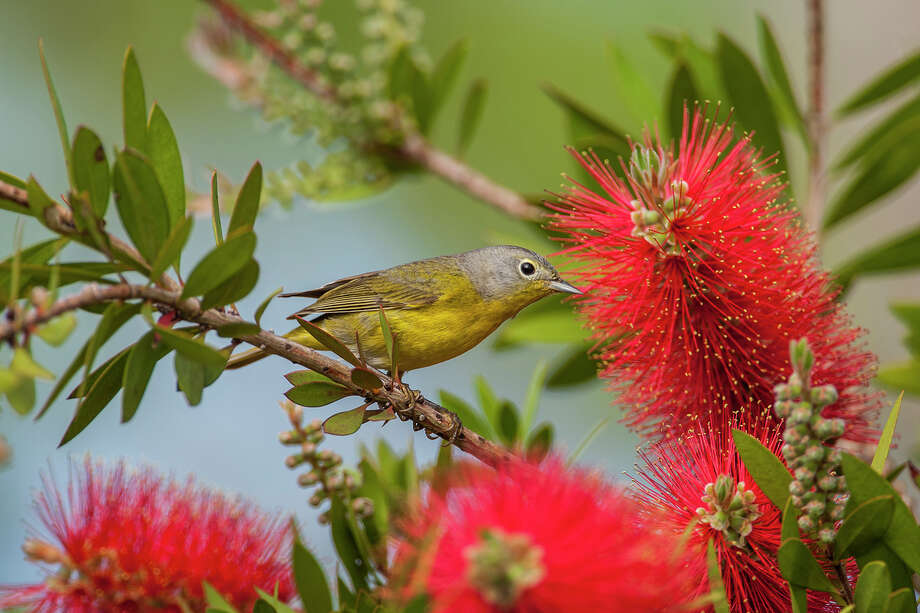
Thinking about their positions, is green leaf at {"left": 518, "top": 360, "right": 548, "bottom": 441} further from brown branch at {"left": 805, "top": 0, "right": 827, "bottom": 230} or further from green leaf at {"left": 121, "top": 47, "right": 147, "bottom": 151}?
green leaf at {"left": 121, "top": 47, "right": 147, "bottom": 151}

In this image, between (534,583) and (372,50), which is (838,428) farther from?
(372,50)

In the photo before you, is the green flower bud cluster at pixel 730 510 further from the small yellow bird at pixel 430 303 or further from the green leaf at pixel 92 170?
the small yellow bird at pixel 430 303

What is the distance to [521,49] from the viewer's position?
826 cm

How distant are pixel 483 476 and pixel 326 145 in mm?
2419

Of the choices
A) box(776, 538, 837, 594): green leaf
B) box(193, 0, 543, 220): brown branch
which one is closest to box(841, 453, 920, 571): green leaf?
box(776, 538, 837, 594): green leaf

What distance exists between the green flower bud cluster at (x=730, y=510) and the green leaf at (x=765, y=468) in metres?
0.10

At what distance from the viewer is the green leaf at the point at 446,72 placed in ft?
11.4

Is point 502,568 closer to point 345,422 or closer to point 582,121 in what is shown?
point 345,422

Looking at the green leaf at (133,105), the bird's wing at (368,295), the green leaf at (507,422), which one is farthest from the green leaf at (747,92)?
the green leaf at (133,105)

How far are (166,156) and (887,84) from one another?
7.86 ft

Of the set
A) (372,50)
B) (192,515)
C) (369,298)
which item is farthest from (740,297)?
(372,50)

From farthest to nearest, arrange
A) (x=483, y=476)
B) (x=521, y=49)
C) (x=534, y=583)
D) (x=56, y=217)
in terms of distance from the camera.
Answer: (x=521, y=49) < (x=56, y=217) < (x=483, y=476) < (x=534, y=583)

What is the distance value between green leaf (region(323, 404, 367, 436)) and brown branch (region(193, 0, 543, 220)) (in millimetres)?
1605

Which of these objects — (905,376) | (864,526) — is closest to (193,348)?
(864,526)
